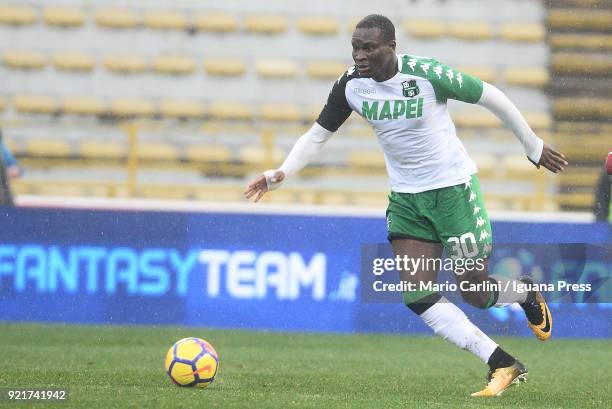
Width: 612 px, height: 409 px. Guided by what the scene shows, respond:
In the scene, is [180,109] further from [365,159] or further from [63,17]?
[365,159]

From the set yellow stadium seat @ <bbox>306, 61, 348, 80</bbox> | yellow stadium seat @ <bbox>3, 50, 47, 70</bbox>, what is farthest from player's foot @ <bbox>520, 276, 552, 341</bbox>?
yellow stadium seat @ <bbox>3, 50, 47, 70</bbox>

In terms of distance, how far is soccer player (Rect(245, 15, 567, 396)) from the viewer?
652cm

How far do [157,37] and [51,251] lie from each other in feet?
17.2

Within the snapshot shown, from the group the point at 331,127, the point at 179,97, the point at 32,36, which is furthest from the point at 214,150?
the point at 331,127

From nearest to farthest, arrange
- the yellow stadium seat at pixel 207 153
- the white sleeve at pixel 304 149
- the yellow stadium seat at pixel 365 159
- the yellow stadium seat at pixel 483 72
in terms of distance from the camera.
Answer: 1. the white sleeve at pixel 304 149
2. the yellow stadium seat at pixel 365 159
3. the yellow stadium seat at pixel 207 153
4. the yellow stadium seat at pixel 483 72

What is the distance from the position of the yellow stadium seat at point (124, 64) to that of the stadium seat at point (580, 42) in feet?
17.8

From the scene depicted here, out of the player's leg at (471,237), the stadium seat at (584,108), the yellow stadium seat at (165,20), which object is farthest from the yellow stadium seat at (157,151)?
the player's leg at (471,237)

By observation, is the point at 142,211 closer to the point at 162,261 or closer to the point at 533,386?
the point at 162,261

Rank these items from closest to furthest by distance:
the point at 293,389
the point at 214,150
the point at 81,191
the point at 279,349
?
1. the point at 293,389
2. the point at 279,349
3. the point at 81,191
4. the point at 214,150

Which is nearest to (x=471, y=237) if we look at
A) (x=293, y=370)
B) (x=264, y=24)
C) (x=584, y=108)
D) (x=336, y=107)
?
(x=336, y=107)

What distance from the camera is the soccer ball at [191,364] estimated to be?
21.2 ft

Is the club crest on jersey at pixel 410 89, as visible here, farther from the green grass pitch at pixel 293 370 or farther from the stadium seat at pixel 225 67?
the stadium seat at pixel 225 67

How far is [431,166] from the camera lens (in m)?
6.65

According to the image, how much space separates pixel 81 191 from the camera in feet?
44.5
